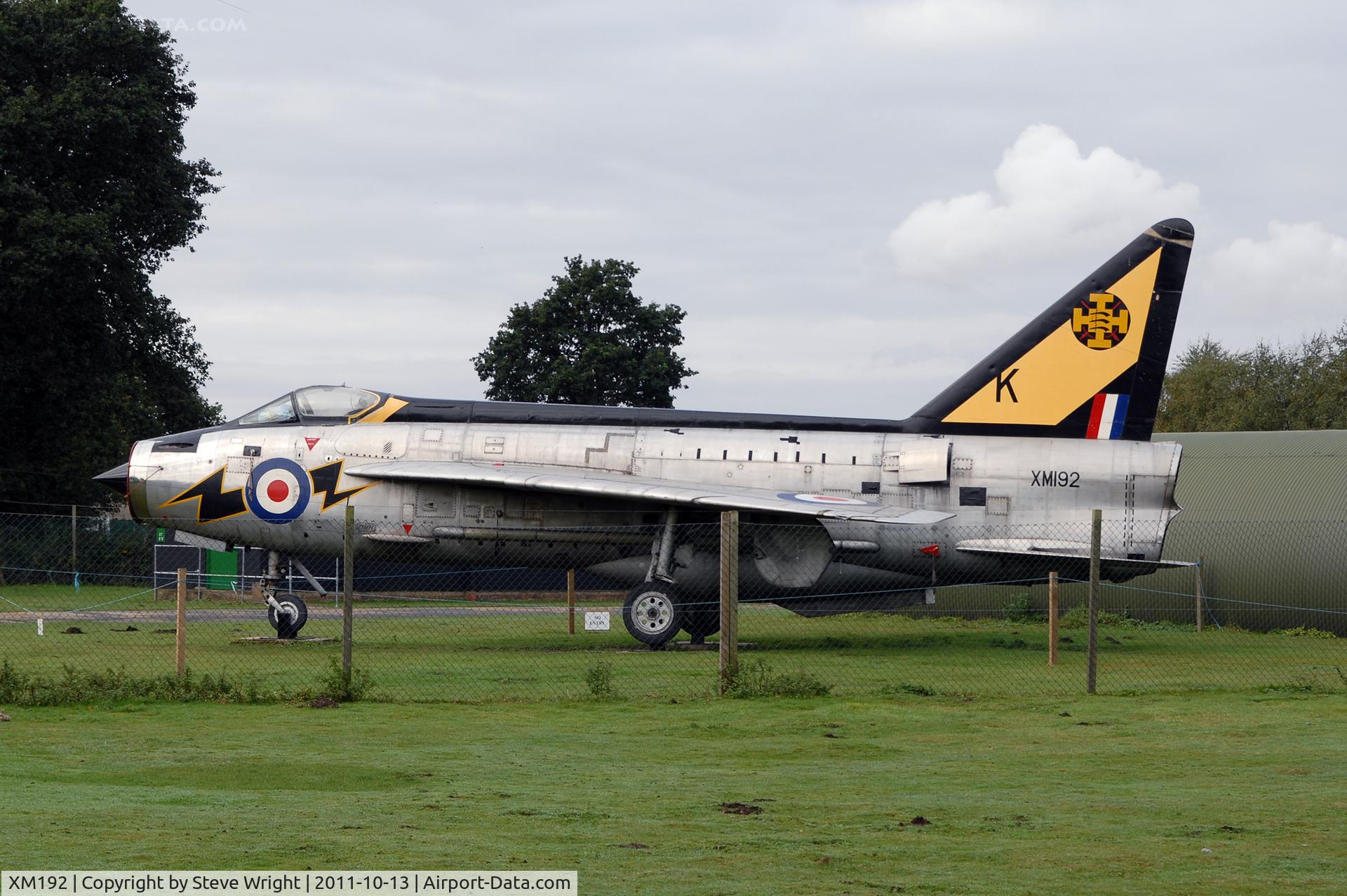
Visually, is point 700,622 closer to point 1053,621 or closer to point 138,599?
point 1053,621

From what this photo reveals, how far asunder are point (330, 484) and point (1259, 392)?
5892 cm

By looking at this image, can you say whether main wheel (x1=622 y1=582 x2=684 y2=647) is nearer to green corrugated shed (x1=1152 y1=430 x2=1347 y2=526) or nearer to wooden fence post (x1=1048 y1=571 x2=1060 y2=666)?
wooden fence post (x1=1048 y1=571 x2=1060 y2=666)

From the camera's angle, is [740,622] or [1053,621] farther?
[740,622]

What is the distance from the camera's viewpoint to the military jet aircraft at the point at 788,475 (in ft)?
68.8

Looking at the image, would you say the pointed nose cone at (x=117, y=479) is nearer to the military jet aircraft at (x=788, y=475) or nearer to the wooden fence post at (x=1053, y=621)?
the military jet aircraft at (x=788, y=475)

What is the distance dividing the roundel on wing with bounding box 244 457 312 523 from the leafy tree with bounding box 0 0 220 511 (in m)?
21.6

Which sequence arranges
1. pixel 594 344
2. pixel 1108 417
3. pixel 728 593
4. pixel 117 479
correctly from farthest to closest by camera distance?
1. pixel 594 344
2. pixel 117 479
3. pixel 1108 417
4. pixel 728 593

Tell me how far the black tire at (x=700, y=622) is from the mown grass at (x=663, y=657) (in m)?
0.60

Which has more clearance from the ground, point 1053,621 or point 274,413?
point 274,413

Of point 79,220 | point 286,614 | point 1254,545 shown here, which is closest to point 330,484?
point 286,614

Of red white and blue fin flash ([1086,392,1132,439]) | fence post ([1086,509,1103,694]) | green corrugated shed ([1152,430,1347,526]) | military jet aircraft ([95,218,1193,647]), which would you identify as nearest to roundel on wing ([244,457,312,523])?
military jet aircraft ([95,218,1193,647])

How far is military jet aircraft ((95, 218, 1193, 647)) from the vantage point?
2098 cm

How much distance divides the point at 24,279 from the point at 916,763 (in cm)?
3597

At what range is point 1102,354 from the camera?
2133cm
